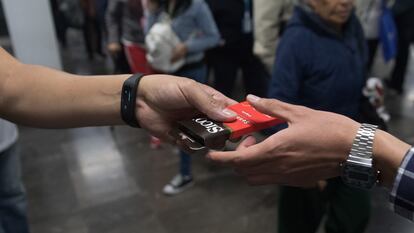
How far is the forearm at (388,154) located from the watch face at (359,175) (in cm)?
3

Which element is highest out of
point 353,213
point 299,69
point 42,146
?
point 299,69

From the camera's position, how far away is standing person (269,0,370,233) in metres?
1.78

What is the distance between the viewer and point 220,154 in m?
1.00

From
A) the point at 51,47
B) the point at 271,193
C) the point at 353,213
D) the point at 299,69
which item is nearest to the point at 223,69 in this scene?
the point at 271,193

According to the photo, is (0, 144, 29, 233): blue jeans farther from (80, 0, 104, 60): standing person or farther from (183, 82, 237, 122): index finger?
(80, 0, 104, 60): standing person

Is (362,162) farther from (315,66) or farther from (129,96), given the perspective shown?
(315,66)

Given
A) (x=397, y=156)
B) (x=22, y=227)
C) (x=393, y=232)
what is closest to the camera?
(x=397, y=156)

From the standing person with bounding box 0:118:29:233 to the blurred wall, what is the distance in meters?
2.21

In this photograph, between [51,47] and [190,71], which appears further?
[51,47]

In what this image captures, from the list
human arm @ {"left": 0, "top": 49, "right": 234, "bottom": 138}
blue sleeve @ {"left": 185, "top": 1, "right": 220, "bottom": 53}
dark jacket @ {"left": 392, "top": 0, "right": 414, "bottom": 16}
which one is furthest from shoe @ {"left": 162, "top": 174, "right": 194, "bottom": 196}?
dark jacket @ {"left": 392, "top": 0, "right": 414, "bottom": 16}

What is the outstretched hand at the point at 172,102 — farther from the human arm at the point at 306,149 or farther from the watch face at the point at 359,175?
the watch face at the point at 359,175

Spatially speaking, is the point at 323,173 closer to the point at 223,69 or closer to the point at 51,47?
the point at 223,69

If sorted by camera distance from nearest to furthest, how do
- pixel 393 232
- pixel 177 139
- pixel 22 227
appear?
pixel 177 139
pixel 22 227
pixel 393 232

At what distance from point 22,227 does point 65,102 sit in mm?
1049
